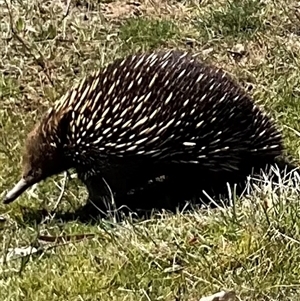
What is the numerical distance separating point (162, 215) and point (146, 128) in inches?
28.0

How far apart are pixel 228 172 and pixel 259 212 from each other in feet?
4.99

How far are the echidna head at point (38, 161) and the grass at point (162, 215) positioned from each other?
0.14 meters

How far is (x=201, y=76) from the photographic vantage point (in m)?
5.31

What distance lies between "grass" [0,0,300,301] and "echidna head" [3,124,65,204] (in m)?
0.14

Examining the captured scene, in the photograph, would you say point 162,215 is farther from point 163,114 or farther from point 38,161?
point 38,161

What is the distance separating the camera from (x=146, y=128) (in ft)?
17.2

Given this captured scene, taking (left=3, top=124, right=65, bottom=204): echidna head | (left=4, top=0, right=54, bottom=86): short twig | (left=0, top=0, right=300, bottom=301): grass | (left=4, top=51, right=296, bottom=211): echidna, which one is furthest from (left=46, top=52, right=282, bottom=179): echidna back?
(left=4, top=0, right=54, bottom=86): short twig

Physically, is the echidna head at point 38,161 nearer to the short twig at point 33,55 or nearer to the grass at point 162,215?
the grass at point 162,215

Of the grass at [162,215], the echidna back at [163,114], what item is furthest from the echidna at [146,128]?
the grass at [162,215]

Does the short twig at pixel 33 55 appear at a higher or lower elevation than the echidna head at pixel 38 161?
higher

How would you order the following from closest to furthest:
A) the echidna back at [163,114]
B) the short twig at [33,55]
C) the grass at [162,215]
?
the grass at [162,215]
the echidna back at [163,114]
the short twig at [33,55]

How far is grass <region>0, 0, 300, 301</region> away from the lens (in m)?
3.73

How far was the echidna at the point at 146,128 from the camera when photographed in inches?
207

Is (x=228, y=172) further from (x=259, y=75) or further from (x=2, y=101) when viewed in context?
(x=2, y=101)
